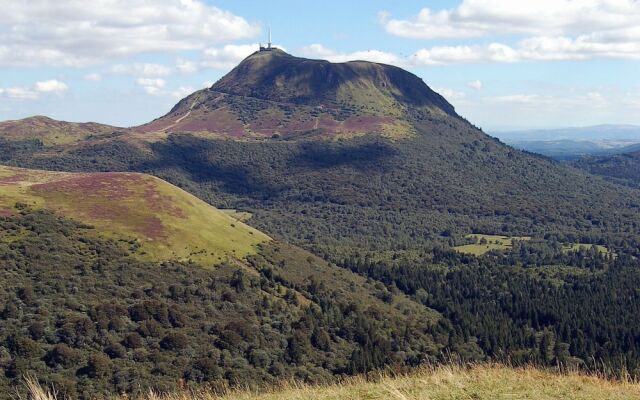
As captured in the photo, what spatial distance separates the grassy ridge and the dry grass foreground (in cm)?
8994

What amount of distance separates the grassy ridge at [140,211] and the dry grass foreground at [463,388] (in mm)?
89943

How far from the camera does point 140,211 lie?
121 metres

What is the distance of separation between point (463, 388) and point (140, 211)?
110 meters

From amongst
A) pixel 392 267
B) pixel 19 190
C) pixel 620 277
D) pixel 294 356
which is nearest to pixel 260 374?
pixel 294 356

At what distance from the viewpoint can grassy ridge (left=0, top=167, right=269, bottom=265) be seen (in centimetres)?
11075

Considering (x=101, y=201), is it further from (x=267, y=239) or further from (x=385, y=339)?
(x=385, y=339)

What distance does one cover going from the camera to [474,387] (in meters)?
18.9

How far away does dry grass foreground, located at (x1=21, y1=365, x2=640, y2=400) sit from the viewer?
1806 centimetres

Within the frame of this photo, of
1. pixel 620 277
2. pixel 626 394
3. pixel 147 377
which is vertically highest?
pixel 626 394

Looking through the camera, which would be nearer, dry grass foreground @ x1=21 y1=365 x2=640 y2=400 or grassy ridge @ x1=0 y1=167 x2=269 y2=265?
dry grass foreground @ x1=21 y1=365 x2=640 y2=400

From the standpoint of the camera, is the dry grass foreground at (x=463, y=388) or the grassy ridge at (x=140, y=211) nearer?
the dry grass foreground at (x=463, y=388)

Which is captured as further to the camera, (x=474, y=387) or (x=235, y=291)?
(x=235, y=291)

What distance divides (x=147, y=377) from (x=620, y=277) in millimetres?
144671

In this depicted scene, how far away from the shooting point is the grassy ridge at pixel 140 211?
110750mm
